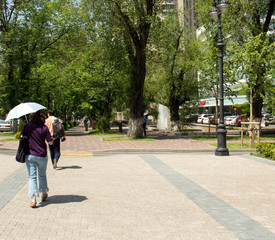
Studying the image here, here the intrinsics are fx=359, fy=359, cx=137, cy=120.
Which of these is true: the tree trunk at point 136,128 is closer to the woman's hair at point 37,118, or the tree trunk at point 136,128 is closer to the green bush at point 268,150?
the green bush at point 268,150

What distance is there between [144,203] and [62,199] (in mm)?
1567

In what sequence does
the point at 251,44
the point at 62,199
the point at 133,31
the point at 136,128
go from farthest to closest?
the point at 136,128 → the point at 133,31 → the point at 251,44 → the point at 62,199

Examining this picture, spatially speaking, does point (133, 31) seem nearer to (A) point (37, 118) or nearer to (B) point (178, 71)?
(B) point (178, 71)

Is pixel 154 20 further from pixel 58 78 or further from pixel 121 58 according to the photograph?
pixel 58 78

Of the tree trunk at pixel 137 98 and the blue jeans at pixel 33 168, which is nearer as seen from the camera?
the blue jeans at pixel 33 168

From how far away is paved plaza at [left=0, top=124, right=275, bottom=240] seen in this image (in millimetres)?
4844

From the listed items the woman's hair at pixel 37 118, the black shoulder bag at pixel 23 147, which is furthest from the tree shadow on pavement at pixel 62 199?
the woman's hair at pixel 37 118

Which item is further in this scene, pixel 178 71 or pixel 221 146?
pixel 178 71


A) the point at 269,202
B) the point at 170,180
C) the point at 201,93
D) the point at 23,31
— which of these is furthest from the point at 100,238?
the point at 201,93

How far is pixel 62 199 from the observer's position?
6.77 metres

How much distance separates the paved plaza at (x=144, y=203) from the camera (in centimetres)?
484

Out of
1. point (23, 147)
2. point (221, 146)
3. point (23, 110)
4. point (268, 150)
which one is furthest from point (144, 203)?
point (221, 146)

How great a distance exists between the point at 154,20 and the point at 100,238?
18.9 meters

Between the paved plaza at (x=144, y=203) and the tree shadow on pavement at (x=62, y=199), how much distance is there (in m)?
0.02
